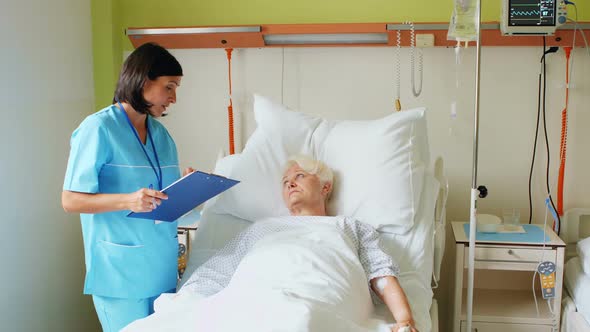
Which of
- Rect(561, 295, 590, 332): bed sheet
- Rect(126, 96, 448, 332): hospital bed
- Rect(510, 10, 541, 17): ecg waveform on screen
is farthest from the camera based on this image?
Rect(510, 10, 541, 17): ecg waveform on screen

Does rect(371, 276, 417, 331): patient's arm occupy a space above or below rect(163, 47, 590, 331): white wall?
below

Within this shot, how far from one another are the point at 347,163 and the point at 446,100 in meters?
0.79

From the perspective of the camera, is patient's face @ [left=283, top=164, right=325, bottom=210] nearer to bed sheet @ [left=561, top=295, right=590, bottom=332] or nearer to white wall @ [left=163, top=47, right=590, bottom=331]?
white wall @ [left=163, top=47, right=590, bottom=331]

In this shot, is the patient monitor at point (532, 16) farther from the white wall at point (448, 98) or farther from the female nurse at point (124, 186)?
the female nurse at point (124, 186)

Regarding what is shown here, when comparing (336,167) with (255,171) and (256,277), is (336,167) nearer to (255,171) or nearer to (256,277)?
(255,171)

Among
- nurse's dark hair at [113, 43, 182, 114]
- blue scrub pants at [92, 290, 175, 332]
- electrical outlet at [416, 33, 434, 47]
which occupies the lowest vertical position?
blue scrub pants at [92, 290, 175, 332]

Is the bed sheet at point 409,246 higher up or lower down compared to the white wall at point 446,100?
lower down

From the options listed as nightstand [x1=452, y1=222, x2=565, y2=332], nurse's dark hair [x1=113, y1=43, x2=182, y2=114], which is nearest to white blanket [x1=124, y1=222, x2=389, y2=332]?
nurse's dark hair [x1=113, y1=43, x2=182, y2=114]

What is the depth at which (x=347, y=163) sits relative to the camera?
2.35 m

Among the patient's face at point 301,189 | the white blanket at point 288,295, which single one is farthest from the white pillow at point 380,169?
the white blanket at point 288,295

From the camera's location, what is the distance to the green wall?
9.20 feet

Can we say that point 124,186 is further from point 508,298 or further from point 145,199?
point 508,298

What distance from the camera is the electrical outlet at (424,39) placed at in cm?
269

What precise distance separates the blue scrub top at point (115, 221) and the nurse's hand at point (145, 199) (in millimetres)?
156
